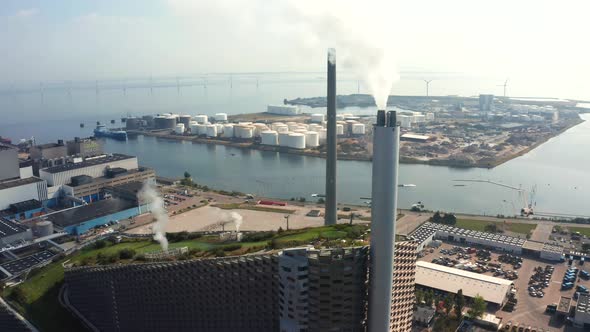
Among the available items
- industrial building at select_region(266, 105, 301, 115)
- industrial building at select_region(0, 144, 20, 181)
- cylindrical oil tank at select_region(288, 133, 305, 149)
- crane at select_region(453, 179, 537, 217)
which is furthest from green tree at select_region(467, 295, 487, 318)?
industrial building at select_region(266, 105, 301, 115)

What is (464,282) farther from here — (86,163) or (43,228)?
(86,163)

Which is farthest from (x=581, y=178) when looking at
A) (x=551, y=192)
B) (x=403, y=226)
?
(x=403, y=226)

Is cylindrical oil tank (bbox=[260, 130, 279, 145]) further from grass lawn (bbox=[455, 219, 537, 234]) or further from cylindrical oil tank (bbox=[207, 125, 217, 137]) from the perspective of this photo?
grass lawn (bbox=[455, 219, 537, 234])

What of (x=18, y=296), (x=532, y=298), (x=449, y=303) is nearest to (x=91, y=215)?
(x=18, y=296)

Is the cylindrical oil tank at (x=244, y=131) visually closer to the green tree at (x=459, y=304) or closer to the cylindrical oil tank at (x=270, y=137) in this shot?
the cylindrical oil tank at (x=270, y=137)

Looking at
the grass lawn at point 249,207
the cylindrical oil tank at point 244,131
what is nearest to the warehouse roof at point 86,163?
the grass lawn at point 249,207

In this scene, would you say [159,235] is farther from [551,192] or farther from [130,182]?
[551,192]
